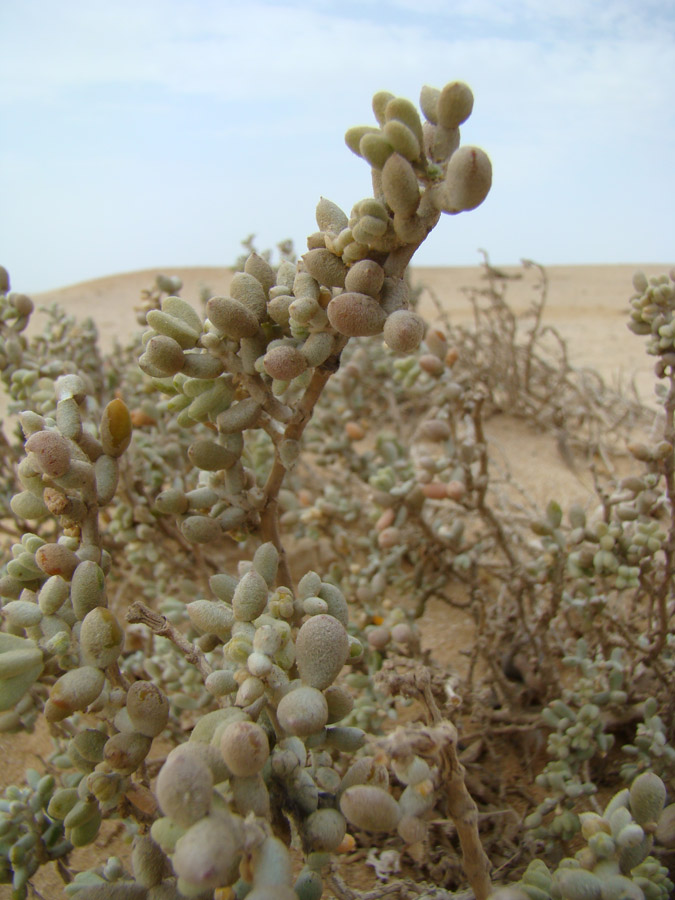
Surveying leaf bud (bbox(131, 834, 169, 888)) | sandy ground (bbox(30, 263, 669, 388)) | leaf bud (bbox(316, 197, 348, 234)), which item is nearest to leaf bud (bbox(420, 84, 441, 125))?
leaf bud (bbox(316, 197, 348, 234))

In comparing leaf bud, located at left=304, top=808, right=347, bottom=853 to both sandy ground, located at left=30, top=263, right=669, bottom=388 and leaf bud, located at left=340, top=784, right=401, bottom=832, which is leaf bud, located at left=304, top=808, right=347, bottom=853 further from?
sandy ground, located at left=30, top=263, right=669, bottom=388

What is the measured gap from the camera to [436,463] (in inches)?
46.7

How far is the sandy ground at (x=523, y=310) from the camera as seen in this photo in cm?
154

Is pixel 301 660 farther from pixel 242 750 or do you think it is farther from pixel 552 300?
pixel 552 300

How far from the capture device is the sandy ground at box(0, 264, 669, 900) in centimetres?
154

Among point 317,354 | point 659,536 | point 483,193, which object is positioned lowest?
point 659,536

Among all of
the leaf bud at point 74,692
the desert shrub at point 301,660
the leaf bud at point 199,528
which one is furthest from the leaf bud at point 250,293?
Answer: the leaf bud at point 74,692

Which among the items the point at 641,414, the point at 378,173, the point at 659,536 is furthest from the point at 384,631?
the point at 641,414

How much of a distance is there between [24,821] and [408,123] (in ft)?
2.64

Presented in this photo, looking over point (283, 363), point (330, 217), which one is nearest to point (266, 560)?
point (283, 363)

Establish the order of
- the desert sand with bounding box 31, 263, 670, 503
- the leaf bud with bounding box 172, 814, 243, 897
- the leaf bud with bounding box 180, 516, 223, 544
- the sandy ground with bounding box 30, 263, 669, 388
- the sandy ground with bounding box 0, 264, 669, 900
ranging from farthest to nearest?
the sandy ground with bounding box 30, 263, 669, 388
the desert sand with bounding box 31, 263, 670, 503
the sandy ground with bounding box 0, 264, 669, 900
the leaf bud with bounding box 180, 516, 223, 544
the leaf bud with bounding box 172, 814, 243, 897

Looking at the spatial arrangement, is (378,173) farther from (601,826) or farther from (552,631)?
(552,631)

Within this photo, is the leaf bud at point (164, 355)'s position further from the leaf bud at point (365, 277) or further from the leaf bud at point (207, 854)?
the leaf bud at point (207, 854)

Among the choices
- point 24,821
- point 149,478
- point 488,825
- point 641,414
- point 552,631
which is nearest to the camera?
point 24,821
